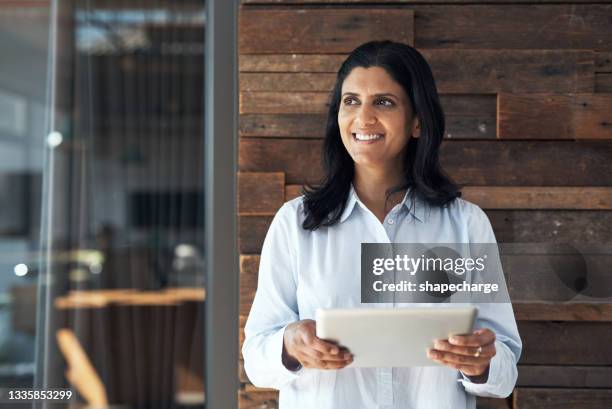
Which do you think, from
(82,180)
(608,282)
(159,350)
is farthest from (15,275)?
(608,282)

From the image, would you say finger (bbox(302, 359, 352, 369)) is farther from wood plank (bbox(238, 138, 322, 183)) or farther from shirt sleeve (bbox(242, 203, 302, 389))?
wood plank (bbox(238, 138, 322, 183))

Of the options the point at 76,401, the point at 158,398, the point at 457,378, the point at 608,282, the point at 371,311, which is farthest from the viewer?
the point at 158,398

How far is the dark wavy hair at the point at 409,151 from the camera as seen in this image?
1.74 m

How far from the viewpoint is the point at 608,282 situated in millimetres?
2078

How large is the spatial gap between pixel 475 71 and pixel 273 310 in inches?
36.7

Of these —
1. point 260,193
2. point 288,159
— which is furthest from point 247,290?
point 288,159

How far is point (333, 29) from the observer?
2.15m

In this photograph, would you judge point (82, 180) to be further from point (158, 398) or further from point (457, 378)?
point (457, 378)

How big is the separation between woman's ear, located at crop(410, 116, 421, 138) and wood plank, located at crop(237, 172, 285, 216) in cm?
50

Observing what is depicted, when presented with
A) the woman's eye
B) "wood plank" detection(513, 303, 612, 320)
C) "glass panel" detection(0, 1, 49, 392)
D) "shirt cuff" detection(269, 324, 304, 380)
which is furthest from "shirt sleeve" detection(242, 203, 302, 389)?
"glass panel" detection(0, 1, 49, 392)

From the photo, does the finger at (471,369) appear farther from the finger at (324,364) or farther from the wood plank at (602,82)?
the wood plank at (602,82)

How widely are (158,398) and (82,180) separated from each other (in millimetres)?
755

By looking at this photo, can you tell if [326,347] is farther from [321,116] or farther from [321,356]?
[321,116]

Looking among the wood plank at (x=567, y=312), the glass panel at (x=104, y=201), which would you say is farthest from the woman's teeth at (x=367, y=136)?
the glass panel at (x=104, y=201)
